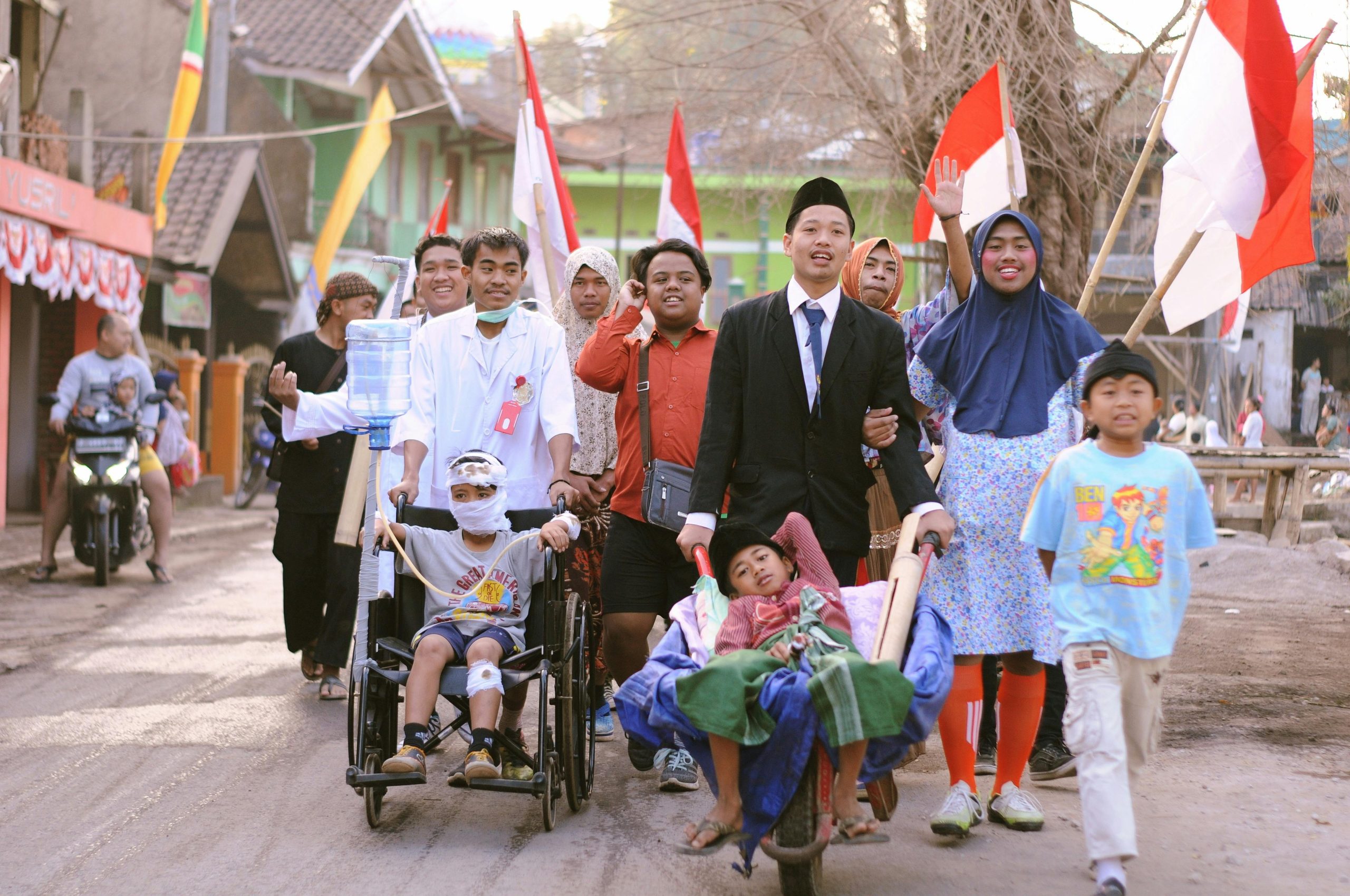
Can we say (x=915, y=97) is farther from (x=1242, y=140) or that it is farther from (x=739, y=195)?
(x=739, y=195)

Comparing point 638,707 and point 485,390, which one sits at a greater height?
point 485,390

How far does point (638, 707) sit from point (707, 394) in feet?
4.06

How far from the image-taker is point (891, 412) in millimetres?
4914

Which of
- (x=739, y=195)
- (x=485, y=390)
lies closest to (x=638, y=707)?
(x=485, y=390)

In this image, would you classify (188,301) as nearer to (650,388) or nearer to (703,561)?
(650,388)

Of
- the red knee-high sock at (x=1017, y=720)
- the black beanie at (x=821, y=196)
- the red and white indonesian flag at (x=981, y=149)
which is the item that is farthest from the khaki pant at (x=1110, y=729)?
the red and white indonesian flag at (x=981, y=149)

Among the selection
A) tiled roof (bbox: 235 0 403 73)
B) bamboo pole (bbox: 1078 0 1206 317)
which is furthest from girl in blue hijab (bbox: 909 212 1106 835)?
tiled roof (bbox: 235 0 403 73)

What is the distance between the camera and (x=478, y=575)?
5.35 meters

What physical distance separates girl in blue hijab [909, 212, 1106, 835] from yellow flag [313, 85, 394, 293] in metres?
14.3

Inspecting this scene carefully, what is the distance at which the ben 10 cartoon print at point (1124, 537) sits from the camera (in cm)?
436

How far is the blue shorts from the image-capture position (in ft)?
16.7

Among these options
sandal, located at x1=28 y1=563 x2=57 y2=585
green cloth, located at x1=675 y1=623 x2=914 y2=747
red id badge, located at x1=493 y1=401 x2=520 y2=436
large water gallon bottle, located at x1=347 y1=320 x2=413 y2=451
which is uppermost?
large water gallon bottle, located at x1=347 y1=320 x2=413 y2=451

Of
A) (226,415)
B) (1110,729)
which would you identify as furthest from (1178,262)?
(226,415)

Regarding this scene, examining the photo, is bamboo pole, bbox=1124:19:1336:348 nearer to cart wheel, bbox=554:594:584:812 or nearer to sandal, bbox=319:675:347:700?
cart wheel, bbox=554:594:584:812
